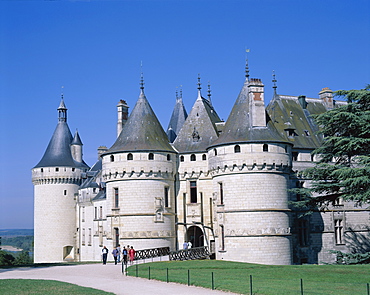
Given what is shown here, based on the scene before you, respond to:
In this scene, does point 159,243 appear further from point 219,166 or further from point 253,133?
point 253,133

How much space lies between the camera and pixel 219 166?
34.8 metres

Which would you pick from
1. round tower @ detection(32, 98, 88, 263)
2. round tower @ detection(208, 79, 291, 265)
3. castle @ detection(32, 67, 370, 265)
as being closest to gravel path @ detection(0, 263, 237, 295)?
castle @ detection(32, 67, 370, 265)

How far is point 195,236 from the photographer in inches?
1538

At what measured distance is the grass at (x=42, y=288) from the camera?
19.0 m

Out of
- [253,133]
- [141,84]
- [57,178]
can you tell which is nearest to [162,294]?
[253,133]

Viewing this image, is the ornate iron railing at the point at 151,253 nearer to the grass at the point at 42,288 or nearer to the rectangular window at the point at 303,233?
the rectangular window at the point at 303,233

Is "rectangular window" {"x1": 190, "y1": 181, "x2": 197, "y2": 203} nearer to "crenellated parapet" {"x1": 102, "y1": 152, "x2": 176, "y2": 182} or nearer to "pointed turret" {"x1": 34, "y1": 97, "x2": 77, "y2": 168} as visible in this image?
"crenellated parapet" {"x1": 102, "y1": 152, "x2": 176, "y2": 182}

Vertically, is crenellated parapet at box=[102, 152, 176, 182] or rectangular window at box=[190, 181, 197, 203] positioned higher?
crenellated parapet at box=[102, 152, 176, 182]

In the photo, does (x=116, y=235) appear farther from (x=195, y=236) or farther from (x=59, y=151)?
(x=59, y=151)

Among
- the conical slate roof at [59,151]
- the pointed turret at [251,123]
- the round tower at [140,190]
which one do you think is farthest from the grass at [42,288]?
the conical slate roof at [59,151]

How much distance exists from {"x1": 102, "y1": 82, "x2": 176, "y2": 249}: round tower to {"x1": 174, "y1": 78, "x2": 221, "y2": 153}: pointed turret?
187 cm

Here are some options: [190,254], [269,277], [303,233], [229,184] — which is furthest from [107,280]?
[303,233]

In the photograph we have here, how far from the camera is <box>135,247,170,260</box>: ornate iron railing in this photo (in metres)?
33.4

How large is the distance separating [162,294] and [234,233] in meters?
15.5
